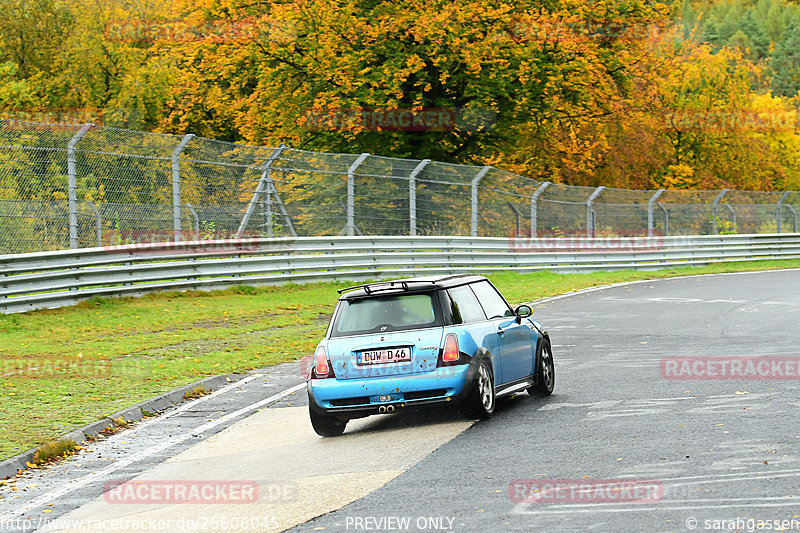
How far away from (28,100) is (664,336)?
158 ft

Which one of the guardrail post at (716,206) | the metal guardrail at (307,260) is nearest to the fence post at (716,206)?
the guardrail post at (716,206)

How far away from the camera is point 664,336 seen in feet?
50.7

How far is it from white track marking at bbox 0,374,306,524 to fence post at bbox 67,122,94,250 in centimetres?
730

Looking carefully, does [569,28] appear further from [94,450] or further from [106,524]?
[106,524]

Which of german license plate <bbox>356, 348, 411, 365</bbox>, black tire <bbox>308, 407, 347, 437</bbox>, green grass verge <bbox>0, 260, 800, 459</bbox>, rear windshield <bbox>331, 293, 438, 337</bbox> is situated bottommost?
green grass verge <bbox>0, 260, 800, 459</bbox>

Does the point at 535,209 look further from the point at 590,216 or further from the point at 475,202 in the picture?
the point at 475,202

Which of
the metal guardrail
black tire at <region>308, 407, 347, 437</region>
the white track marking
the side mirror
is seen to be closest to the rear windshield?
black tire at <region>308, 407, 347, 437</region>

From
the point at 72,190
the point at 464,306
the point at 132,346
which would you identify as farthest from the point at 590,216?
the point at 464,306

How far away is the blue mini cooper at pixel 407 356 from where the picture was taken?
9.24 meters

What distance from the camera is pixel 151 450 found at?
899 centimetres

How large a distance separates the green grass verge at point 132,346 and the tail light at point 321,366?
2.19 meters

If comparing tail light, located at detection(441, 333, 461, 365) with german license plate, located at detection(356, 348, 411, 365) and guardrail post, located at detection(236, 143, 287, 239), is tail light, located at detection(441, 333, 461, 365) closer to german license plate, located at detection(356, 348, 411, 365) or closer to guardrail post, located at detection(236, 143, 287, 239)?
german license plate, located at detection(356, 348, 411, 365)

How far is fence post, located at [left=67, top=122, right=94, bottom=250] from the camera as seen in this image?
1853cm

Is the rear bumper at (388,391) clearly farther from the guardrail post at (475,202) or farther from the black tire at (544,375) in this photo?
the guardrail post at (475,202)
